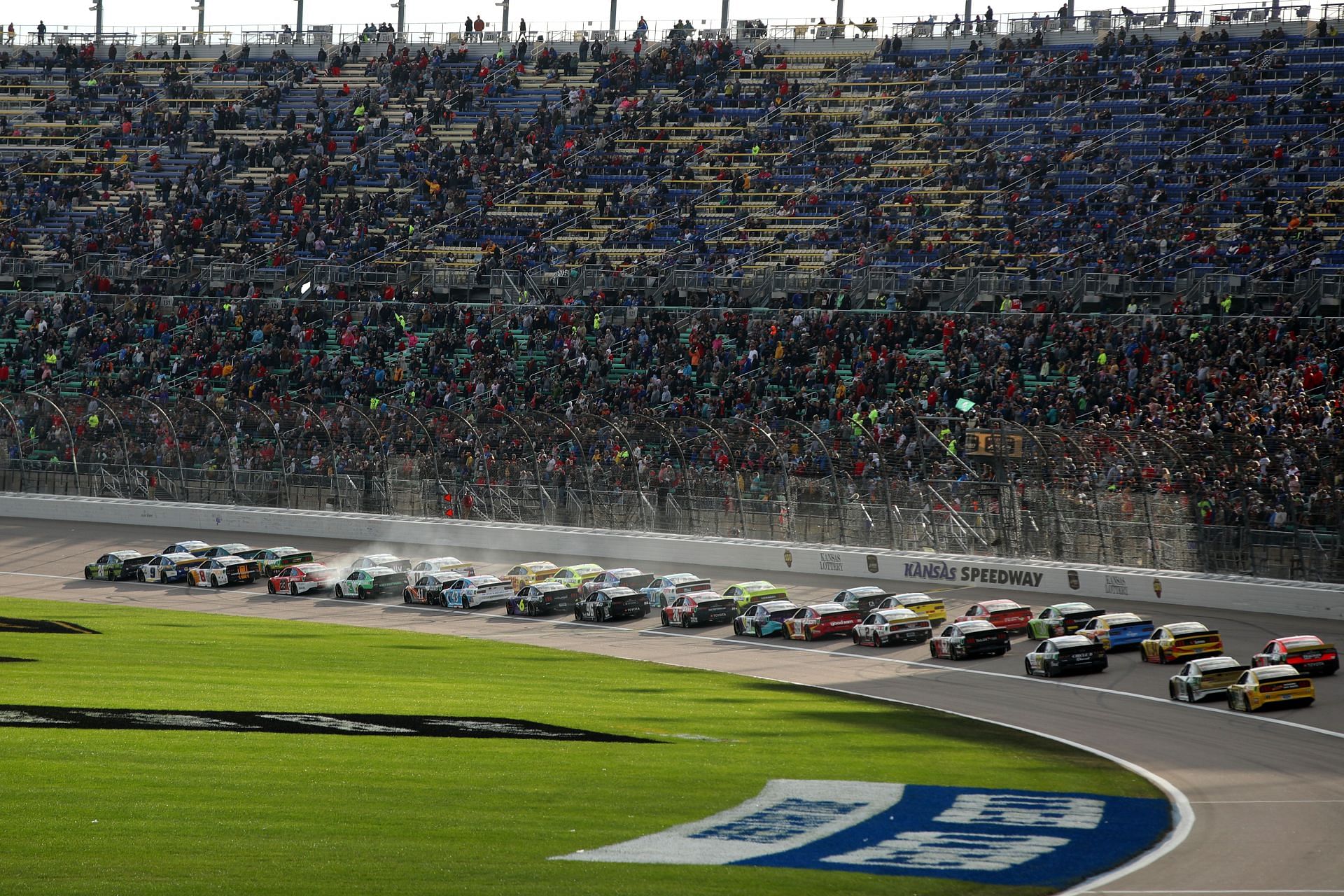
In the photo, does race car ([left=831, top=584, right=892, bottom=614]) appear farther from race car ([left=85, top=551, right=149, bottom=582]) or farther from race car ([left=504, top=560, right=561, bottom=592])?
race car ([left=85, top=551, right=149, bottom=582])

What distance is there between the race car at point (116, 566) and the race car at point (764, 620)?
17453mm

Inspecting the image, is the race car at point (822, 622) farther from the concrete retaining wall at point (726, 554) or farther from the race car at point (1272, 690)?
the race car at point (1272, 690)

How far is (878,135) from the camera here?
196ft

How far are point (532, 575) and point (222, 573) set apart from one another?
857 centimetres

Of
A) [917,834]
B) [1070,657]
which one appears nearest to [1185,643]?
[1070,657]

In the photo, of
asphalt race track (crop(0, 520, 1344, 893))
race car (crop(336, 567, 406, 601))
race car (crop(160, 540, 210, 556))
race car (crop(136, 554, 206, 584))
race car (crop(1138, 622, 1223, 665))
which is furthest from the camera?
race car (crop(160, 540, 210, 556))

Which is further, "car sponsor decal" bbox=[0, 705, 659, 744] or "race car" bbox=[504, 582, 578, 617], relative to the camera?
"race car" bbox=[504, 582, 578, 617]

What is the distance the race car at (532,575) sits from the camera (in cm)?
4056

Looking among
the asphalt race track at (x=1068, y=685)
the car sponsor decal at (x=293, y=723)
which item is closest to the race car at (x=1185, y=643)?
the asphalt race track at (x=1068, y=685)

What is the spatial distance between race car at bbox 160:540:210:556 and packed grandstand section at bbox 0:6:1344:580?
2.45 meters

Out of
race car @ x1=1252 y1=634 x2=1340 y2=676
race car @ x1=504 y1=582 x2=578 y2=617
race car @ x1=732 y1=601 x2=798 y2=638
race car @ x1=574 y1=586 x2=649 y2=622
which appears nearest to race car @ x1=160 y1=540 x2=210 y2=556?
race car @ x1=504 y1=582 x2=578 y2=617

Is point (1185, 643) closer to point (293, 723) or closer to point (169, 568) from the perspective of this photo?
point (293, 723)

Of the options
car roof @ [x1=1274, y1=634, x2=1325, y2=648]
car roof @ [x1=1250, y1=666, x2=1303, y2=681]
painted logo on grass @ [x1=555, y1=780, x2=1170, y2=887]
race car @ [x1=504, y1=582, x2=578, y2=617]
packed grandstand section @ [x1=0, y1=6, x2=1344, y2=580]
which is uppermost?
packed grandstand section @ [x1=0, y1=6, x2=1344, y2=580]

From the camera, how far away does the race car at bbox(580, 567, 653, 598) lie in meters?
39.1
